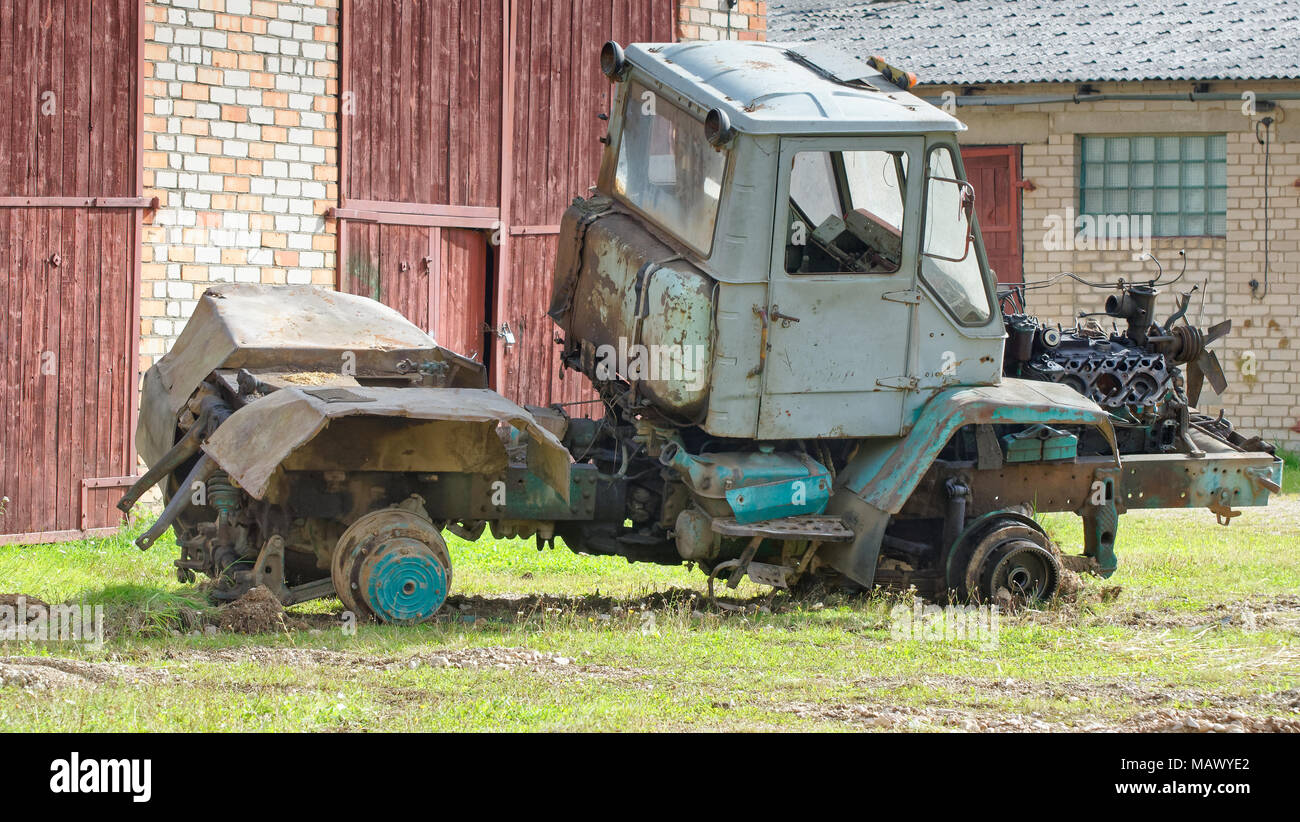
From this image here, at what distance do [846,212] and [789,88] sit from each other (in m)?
0.72

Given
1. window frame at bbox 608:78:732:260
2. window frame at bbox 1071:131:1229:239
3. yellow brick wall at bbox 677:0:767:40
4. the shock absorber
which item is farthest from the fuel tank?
window frame at bbox 1071:131:1229:239

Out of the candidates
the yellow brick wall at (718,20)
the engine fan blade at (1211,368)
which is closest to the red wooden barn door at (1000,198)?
the yellow brick wall at (718,20)

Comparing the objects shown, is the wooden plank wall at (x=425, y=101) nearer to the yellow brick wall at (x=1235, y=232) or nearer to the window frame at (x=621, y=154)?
the window frame at (x=621, y=154)

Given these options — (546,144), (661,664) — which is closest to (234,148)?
(546,144)

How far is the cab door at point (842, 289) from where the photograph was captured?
7.56m

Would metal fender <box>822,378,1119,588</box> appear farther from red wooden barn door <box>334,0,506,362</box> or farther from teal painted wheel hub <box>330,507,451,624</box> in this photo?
red wooden barn door <box>334,0,506,362</box>

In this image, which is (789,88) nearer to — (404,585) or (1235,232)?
(404,585)

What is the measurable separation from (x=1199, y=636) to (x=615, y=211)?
3.74 m

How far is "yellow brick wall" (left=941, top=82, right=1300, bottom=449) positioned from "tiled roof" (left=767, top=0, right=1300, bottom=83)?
287 mm

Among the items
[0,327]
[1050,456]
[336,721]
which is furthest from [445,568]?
[0,327]

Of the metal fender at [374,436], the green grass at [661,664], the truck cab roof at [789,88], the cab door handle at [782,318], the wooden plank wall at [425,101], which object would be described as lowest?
the green grass at [661,664]

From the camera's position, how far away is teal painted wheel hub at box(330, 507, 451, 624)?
23.7 feet

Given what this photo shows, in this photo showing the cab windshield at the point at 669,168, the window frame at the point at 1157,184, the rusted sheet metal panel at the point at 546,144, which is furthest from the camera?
the window frame at the point at 1157,184

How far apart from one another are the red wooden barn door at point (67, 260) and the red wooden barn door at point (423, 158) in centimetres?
173
